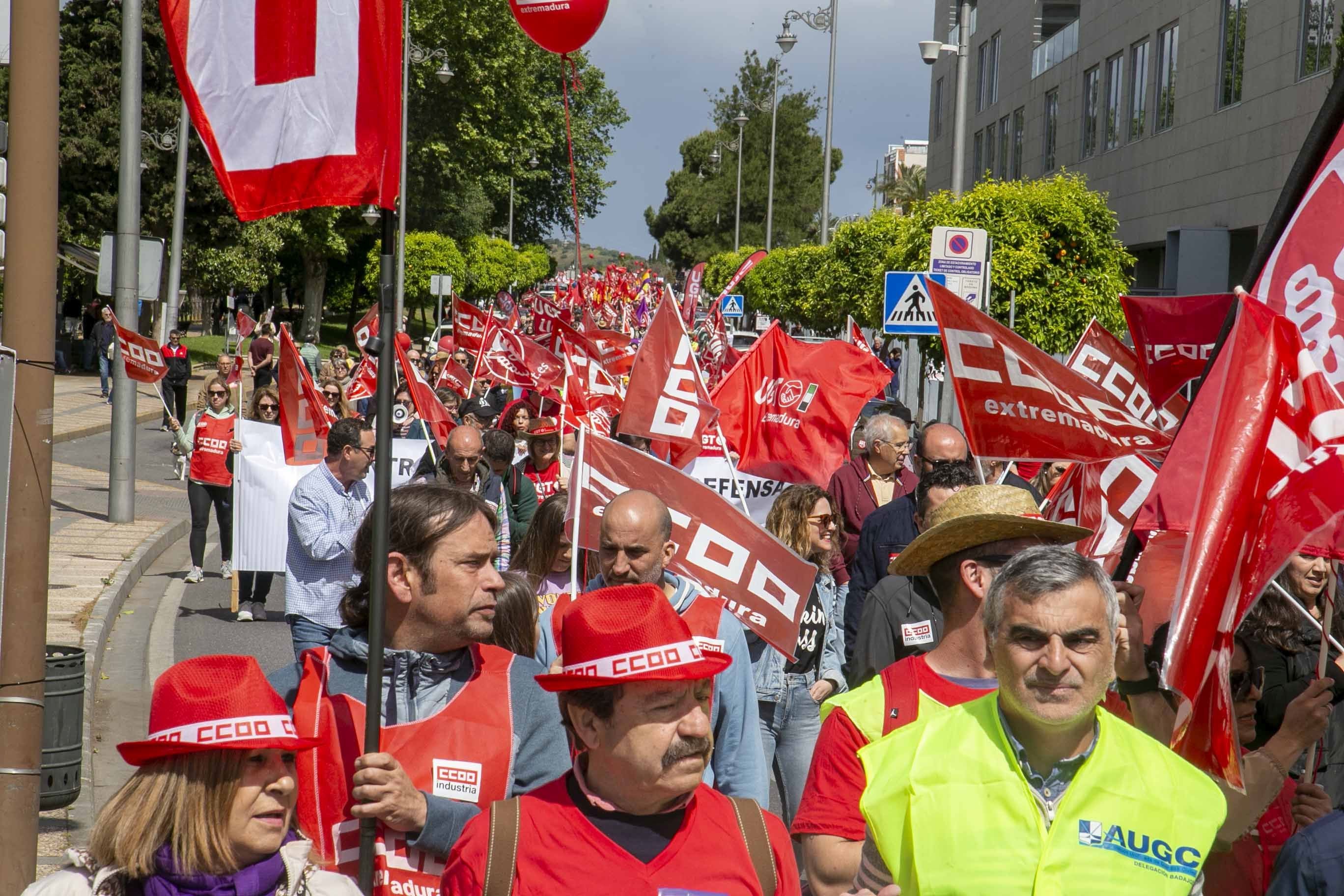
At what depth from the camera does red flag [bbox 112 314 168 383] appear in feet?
47.0

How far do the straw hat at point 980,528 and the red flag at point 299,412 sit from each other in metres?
7.88

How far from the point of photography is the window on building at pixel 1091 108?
117 ft

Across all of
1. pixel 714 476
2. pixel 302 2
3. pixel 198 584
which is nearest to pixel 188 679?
pixel 302 2

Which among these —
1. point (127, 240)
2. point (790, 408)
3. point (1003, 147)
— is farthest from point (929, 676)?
point (1003, 147)

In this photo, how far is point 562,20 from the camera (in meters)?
7.83

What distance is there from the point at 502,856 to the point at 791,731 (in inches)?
129

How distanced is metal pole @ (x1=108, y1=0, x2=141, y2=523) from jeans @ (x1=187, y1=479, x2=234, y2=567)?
9.23ft

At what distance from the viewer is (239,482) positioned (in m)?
11.4

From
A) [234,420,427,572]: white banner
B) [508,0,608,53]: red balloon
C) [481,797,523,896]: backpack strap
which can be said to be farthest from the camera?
[234,420,427,572]: white banner

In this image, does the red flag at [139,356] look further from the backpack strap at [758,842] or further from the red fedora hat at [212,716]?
the backpack strap at [758,842]

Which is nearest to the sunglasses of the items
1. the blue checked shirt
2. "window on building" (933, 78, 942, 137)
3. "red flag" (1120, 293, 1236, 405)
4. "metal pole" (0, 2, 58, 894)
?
"red flag" (1120, 293, 1236, 405)

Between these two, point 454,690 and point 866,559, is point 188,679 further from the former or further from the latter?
point 866,559

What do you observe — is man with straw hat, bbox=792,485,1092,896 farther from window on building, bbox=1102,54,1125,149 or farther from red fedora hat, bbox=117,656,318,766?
window on building, bbox=1102,54,1125,149

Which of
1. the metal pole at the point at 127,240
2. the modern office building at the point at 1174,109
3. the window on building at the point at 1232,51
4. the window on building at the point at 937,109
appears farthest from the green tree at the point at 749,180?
the metal pole at the point at 127,240
